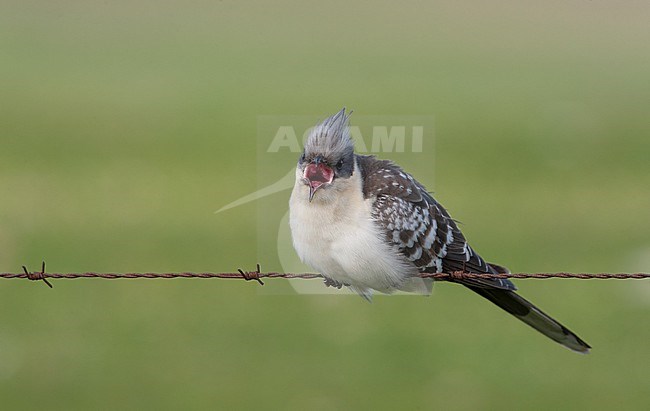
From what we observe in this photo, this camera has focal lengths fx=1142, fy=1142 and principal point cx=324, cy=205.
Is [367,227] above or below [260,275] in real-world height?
above

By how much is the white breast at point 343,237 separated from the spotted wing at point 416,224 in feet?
0.22

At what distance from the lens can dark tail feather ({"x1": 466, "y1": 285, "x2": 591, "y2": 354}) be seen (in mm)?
5664

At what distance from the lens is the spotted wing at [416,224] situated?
5402 mm

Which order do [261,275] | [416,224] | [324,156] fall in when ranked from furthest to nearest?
[416,224]
[324,156]
[261,275]

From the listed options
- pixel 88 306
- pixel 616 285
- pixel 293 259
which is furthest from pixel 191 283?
pixel 293 259

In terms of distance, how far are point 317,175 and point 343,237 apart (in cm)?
31

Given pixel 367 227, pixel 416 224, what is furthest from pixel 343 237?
pixel 416 224

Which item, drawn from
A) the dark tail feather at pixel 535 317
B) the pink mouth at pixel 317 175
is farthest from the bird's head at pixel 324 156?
the dark tail feather at pixel 535 317

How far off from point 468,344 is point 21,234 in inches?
323

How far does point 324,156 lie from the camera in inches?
207

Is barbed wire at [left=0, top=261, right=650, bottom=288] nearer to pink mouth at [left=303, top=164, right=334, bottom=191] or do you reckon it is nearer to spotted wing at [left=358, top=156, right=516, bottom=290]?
spotted wing at [left=358, top=156, right=516, bottom=290]

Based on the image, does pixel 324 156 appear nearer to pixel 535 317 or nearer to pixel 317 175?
pixel 317 175

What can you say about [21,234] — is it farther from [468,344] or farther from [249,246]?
[468,344]

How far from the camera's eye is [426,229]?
5.54 metres
